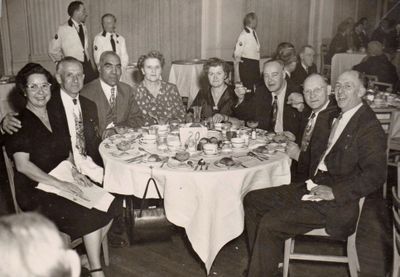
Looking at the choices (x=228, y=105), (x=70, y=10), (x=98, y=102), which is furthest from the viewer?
(x=70, y=10)

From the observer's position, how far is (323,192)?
2.57 meters

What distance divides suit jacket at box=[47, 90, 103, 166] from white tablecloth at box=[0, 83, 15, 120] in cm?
227

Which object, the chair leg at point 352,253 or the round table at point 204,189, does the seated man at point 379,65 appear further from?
the chair leg at point 352,253

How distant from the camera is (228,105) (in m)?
4.02

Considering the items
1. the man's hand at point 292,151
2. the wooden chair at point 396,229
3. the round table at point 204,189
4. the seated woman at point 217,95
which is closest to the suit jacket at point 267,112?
the seated woman at point 217,95

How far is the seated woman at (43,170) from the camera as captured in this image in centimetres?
262

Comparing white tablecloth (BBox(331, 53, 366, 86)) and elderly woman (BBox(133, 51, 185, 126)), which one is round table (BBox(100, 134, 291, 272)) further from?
white tablecloth (BBox(331, 53, 366, 86))

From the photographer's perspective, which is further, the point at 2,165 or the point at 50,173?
the point at 2,165

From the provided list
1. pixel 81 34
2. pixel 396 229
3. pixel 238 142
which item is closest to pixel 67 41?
pixel 81 34

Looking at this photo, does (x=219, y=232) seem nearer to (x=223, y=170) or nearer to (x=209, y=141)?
(x=223, y=170)

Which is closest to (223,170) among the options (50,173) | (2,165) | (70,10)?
(50,173)

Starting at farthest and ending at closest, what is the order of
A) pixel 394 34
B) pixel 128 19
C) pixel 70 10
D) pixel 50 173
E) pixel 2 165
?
pixel 394 34 < pixel 128 19 < pixel 70 10 < pixel 2 165 < pixel 50 173

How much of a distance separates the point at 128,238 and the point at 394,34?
371 inches

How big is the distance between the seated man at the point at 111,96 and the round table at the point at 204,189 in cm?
106
